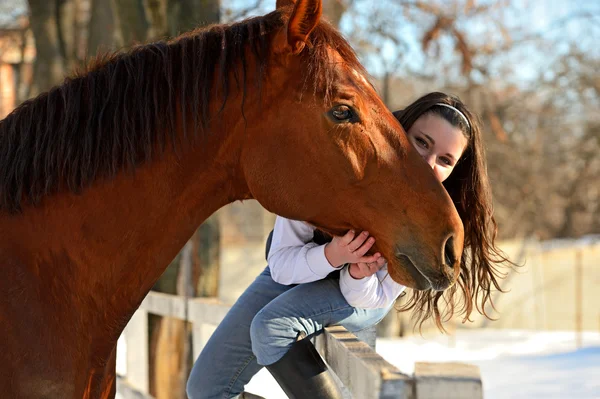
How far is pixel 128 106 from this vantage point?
219cm

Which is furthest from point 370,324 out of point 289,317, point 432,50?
point 432,50

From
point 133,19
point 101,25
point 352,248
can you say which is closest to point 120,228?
point 352,248

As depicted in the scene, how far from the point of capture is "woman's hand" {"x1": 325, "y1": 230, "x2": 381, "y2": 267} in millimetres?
2178

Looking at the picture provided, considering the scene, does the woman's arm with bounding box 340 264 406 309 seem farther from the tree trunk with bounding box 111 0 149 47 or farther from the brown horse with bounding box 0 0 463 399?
the tree trunk with bounding box 111 0 149 47

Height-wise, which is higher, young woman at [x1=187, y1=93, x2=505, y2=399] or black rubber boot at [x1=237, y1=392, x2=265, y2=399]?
young woman at [x1=187, y1=93, x2=505, y2=399]

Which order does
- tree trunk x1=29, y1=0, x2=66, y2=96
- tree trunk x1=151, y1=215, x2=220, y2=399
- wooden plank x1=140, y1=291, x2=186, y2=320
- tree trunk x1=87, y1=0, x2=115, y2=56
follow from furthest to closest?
1. tree trunk x1=29, y1=0, x2=66, y2=96
2. tree trunk x1=87, y1=0, x2=115, y2=56
3. tree trunk x1=151, y1=215, x2=220, y2=399
4. wooden plank x1=140, y1=291, x2=186, y2=320

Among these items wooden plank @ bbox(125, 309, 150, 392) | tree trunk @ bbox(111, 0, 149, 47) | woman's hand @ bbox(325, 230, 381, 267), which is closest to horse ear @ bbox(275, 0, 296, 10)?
woman's hand @ bbox(325, 230, 381, 267)

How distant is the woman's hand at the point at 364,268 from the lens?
7.45 feet

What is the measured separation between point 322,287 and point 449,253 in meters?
0.57

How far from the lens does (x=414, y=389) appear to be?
1490 millimetres

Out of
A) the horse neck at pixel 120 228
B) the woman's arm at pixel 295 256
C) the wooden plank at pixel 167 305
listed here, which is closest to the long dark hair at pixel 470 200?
the woman's arm at pixel 295 256

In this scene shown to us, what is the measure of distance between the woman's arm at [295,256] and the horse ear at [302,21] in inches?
26.5

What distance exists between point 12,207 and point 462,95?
12749 millimetres

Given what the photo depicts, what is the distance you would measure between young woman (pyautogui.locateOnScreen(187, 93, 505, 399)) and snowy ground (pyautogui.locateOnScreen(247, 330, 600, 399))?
5.97ft
